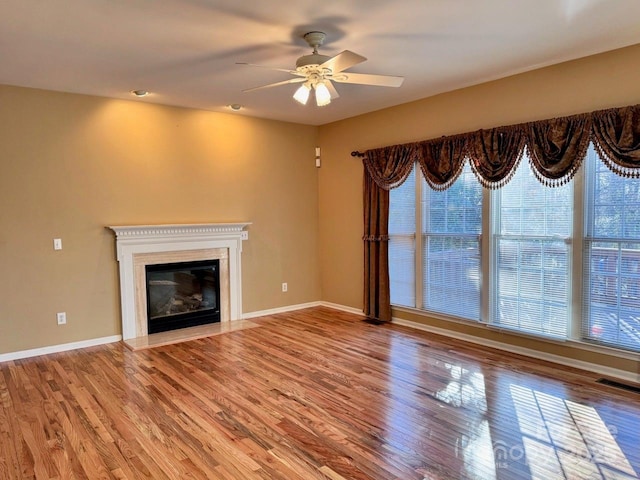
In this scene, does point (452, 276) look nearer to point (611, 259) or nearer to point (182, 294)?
point (611, 259)

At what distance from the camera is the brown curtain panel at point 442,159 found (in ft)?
14.8

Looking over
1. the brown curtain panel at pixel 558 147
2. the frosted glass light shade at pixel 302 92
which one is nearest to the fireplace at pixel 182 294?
the frosted glass light shade at pixel 302 92

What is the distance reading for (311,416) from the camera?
2.96 metres

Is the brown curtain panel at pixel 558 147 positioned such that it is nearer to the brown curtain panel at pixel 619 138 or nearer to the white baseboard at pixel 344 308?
the brown curtain panel at pixel 619 138

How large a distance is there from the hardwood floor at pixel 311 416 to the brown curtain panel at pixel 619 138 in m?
1.75

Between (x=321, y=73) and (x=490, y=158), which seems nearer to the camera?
(x=321, y=73)

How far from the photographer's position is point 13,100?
420 centimetres

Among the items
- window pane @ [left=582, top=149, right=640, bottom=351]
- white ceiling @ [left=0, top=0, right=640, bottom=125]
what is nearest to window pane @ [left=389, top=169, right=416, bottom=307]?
white ceiling @ [left=0, top=0, right=640, bottom=125]

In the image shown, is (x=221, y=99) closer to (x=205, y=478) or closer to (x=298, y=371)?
(x=298, y=371)

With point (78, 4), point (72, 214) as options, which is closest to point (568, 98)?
point (78, 4)

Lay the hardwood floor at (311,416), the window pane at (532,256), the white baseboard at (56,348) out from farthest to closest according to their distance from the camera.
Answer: the white baseboard at (56,348) < the window pane at (532,256) < the hardwood floor at (311,416)

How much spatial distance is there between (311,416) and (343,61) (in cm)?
242

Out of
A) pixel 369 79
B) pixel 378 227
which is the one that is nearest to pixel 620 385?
pixel 378 227

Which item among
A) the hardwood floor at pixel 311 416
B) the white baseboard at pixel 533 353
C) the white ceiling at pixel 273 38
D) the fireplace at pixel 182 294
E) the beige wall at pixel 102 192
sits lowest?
the hardwood floor at pixel 311 416
